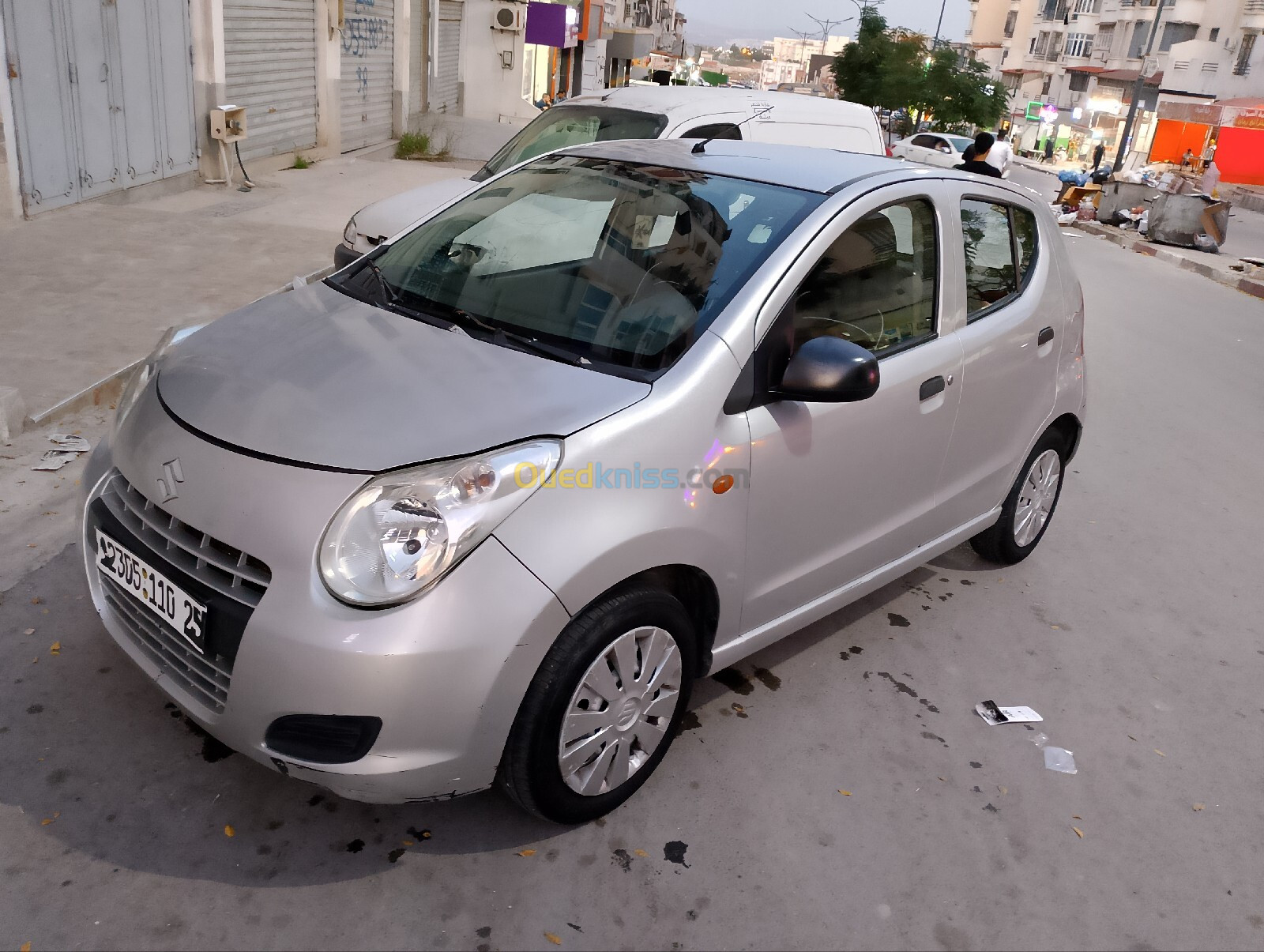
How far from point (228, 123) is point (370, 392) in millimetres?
11075

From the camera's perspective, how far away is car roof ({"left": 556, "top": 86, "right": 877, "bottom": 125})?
26.5ft

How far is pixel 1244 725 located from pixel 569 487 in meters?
2.82

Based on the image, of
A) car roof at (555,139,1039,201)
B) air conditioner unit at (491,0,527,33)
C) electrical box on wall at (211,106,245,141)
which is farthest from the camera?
air conditioner unit at (491,0,527,33)

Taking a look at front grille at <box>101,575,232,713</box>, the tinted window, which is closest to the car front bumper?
front grille at <box>101,575,232,713</box>

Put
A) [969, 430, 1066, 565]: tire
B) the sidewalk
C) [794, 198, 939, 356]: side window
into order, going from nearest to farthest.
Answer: [794, 198, 939, 356]: side window, [969, 430, 1066, 565]: tire, the sidewalk

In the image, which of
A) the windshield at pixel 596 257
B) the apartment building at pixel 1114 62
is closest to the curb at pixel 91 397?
the windshield at pixel 596 257

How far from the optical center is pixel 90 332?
6309 millimetres

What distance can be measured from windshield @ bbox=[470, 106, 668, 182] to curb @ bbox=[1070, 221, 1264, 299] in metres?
11.0

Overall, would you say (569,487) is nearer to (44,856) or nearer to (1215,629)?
(44,856)

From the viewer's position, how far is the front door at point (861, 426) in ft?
10.1

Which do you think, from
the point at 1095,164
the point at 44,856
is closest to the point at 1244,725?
the point at 44,856

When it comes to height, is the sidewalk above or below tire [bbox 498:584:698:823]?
below

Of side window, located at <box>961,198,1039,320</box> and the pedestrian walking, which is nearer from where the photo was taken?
side window, located at <box>961,198,1039,320</box>

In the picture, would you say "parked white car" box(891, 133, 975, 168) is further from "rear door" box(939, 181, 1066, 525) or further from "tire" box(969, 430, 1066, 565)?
"rear door" box(939, 181, 1066, 525)
